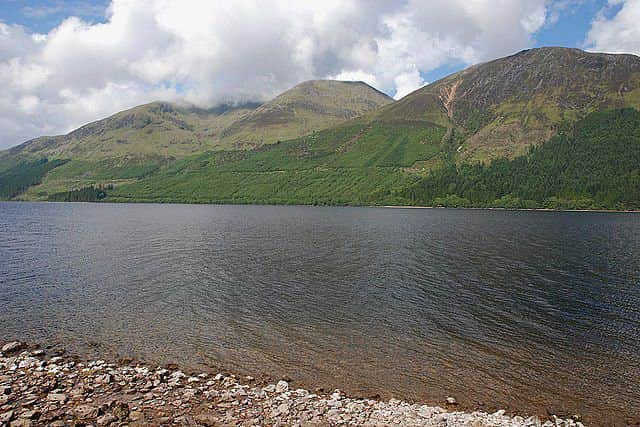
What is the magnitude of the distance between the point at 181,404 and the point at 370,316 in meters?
21.2

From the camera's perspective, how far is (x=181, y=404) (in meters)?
21.5

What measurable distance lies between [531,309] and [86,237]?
9580 centimetres

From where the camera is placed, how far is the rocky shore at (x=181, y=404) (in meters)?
19.9

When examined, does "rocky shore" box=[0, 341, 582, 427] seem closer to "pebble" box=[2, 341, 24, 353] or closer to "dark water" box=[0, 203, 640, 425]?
"dark water" box=[0, 203, 640, 425]

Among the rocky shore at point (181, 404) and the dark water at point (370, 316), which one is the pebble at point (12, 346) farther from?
the rocky shore at point (181, 404)

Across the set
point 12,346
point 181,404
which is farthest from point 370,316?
point 12,346

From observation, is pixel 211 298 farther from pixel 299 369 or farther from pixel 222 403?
pixel 222 403

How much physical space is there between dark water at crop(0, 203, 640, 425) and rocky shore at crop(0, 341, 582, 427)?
205 cm

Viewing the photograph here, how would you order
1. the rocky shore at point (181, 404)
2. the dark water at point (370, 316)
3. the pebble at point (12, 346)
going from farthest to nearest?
the pebble at point (12, 346), the dark water at point (370, 316), the rocky shore at point (181, 404)

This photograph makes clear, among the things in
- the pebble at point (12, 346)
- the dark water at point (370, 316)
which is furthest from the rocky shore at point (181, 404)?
the pebble at point (12, 346)

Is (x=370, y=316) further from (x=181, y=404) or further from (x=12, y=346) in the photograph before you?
(x=12, y=346)

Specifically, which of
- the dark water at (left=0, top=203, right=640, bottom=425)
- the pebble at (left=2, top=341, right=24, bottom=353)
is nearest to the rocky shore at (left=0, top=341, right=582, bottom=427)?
the dark water at (left=0, top=203, right=640, bottom=425)

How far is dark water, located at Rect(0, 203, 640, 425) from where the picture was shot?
26328 millimetres

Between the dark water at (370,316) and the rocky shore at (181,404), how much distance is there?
205cm
